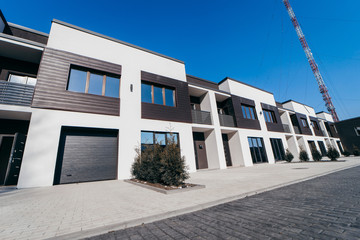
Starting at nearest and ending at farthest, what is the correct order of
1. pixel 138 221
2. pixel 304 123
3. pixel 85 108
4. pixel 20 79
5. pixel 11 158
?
pixel 138 221 < pixel 11 158 < pixel 85 108 < pixel 20 79 < pixel 304 123

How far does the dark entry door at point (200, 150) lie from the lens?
41.1ft

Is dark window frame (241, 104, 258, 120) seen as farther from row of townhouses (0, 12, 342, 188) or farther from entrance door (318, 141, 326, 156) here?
entrance door (318, 141, 326, 156)

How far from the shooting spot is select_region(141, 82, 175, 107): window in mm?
10453

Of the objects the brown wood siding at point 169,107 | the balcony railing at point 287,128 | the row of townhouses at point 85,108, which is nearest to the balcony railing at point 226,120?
the row of townhouses at point 85,108

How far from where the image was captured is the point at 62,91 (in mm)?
7688

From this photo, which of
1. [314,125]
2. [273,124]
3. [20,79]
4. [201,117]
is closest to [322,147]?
[314,125]

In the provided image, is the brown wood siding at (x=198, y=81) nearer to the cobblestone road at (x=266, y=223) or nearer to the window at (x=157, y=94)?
the window at (x=157, y=94)

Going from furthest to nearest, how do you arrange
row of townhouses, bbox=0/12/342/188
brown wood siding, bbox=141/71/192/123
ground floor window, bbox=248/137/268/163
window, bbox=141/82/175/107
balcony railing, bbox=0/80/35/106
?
ground floor window, bbox=248/137/268/163 → window, bbox=141/82/175/107 → brown wood siding, bbox=141/71/192/123 → row of townhouses, bbox=0/12/342/188 → balcony railing, bbox=0/80/35/106

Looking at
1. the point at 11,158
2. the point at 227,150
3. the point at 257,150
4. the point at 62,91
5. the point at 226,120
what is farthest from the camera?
the point at 257,150

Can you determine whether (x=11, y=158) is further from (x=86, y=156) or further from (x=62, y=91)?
(x=62, y=91)

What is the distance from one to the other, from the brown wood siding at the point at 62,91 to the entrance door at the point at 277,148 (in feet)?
59.3

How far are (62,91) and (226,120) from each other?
43.3ft

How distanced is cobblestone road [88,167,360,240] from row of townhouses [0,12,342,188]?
656 cm

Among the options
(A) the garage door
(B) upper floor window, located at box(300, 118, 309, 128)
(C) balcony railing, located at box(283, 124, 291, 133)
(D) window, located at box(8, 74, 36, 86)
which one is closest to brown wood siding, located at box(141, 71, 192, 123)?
(A) the garage door
